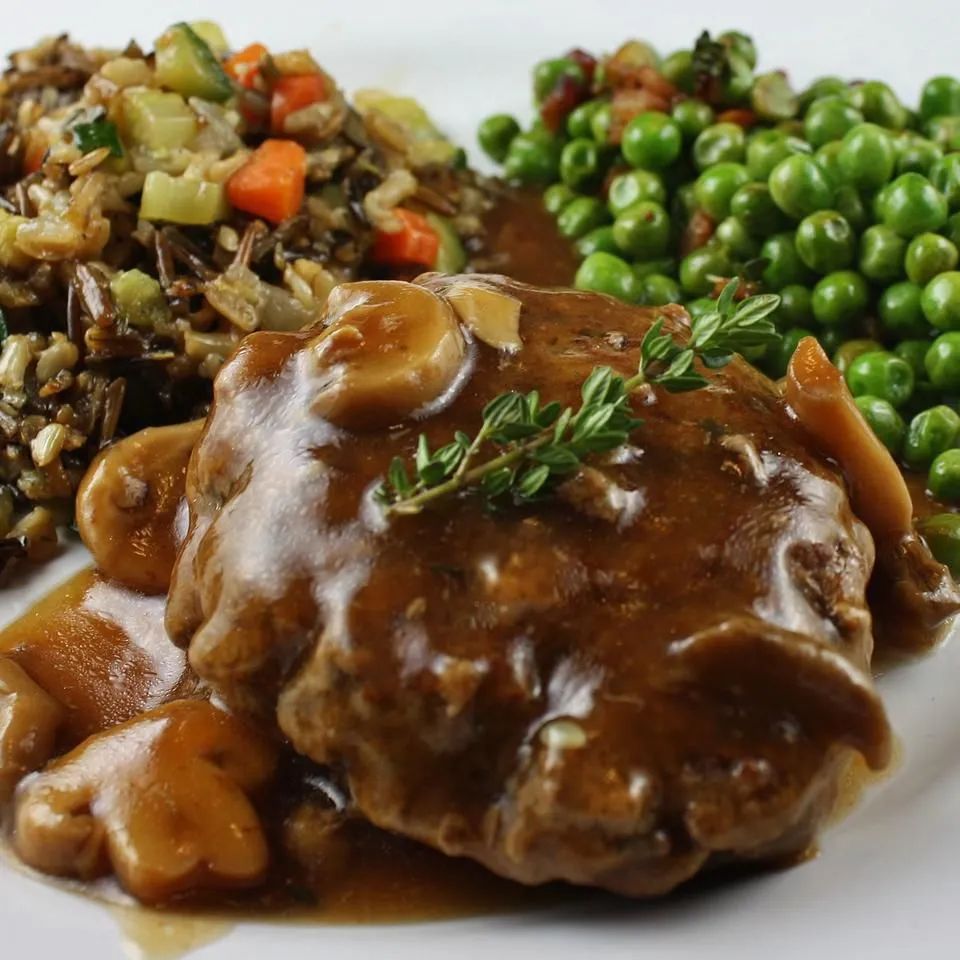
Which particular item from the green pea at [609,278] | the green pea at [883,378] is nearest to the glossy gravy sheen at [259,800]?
the green pea at [883,378]

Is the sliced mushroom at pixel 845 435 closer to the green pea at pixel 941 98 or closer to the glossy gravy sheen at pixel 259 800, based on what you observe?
the glossy gravy sheen at pixel 259 800

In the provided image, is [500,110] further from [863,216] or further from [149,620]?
[149,620]

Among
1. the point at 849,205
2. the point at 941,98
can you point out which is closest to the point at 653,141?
the point at 849,205

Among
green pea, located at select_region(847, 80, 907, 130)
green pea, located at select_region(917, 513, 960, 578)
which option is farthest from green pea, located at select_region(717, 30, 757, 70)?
green pea, located at select_region(917, 513, 960, 578)

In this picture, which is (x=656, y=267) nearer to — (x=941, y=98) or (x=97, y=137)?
(x=941, y=98)

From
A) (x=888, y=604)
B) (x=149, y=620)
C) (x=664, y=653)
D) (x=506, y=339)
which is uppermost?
(x=506, y=339)

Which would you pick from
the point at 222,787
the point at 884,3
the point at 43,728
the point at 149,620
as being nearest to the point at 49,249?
the point at 149,620
